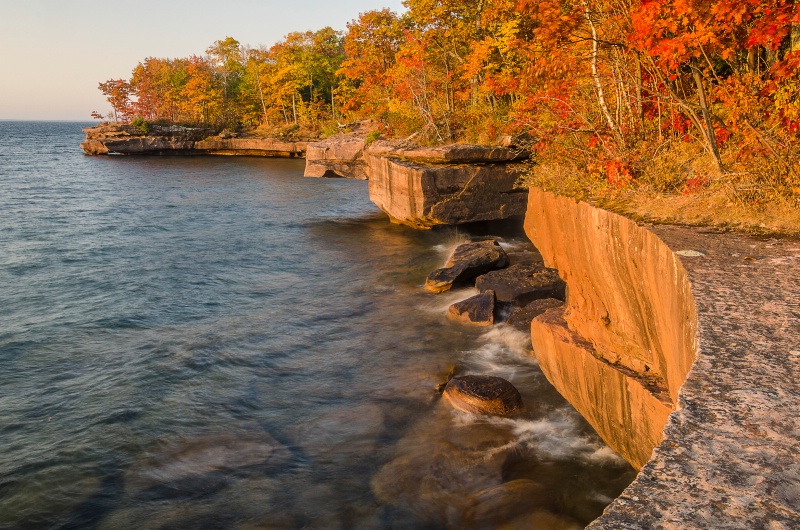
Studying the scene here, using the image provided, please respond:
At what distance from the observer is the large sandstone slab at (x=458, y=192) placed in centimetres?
2236

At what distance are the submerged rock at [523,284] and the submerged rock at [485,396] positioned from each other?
4.84 metres

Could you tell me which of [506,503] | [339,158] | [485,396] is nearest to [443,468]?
[506,503]

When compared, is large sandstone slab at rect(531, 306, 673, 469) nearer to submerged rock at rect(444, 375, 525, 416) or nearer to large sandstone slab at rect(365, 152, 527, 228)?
submerged rock at rect(444, 375, 525, 416)

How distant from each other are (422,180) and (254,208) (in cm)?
1349

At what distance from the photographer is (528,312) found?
14102 mm

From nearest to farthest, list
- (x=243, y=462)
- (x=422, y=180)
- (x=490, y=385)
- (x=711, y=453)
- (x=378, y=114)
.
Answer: (x=711, y=453) < (x=243, y=462) < (x=490, y=385) < (x=422, y=180) < (x=378, y=114)

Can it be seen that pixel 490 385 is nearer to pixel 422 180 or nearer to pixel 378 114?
pixel 422 180

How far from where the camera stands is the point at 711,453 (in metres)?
3.02

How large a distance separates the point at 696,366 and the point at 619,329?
→ 433 cm

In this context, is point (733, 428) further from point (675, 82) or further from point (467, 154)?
point (467, 154)

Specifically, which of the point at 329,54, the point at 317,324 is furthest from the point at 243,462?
the point at 329,54

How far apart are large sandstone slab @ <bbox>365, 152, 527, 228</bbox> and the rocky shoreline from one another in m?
6.26

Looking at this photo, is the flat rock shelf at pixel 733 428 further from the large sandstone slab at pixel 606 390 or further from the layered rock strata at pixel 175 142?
the layered rock strata at pixel 175 142

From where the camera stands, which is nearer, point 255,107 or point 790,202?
point 790,202
